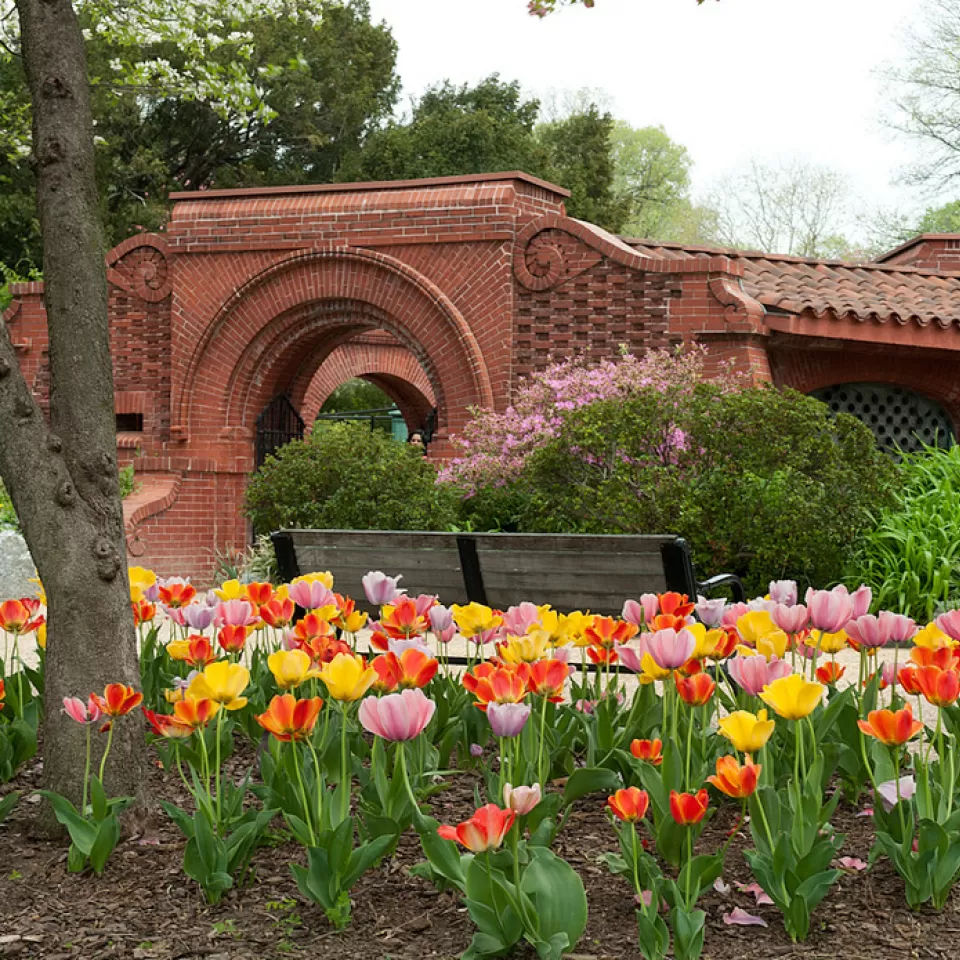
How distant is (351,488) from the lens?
12.4 meters

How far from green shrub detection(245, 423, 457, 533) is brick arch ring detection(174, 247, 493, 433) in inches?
75.4

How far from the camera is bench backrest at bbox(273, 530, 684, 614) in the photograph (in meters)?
6.23

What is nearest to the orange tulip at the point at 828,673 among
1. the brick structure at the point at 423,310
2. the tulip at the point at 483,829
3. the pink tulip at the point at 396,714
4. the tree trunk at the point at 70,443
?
the pink tulip at the point at 396,714

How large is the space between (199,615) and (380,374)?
19975 mm

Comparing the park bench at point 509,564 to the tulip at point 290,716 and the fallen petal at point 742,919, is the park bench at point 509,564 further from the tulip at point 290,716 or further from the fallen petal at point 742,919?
the tulip at point 290,716

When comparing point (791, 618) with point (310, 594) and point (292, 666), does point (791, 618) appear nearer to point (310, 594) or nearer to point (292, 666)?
point (292, 666)

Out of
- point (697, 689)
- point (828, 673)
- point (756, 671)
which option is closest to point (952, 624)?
point (828, 673)

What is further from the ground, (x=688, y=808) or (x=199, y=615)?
(x=199, y=615)

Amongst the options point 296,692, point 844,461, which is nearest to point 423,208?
point 844,461

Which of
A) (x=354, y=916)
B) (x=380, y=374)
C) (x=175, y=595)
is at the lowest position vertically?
(x=354, y=916)

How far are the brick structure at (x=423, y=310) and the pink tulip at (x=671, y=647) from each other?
10.8 meters

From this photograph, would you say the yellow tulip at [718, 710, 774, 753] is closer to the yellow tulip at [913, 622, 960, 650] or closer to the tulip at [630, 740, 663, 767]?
the tulip at [630, 740, 663, 767]

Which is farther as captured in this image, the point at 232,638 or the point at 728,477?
the point at 728,477

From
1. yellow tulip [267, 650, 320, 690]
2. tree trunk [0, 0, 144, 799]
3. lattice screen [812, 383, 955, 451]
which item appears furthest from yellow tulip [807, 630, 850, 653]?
lattice screen [812, 383, 955, 451]
